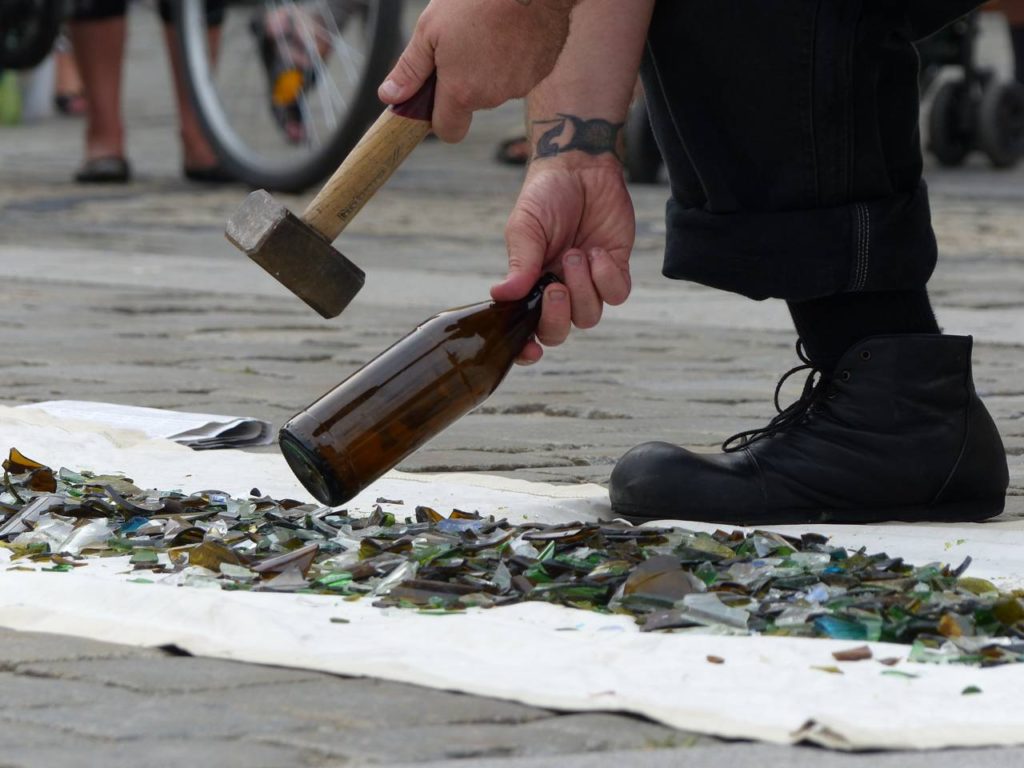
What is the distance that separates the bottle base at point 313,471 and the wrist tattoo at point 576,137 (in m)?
0.49

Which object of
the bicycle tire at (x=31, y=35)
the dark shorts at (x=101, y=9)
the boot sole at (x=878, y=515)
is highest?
the dark shorts at (x=101, y=9)

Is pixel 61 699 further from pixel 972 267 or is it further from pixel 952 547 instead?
pixel 972 267

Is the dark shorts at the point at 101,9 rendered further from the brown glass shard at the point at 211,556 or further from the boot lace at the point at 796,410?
the brown glass shard at the point at 211,556

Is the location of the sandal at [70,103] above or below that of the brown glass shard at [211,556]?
above

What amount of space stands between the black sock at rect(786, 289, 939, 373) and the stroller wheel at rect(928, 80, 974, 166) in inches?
237

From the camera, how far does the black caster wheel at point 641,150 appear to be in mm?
7484

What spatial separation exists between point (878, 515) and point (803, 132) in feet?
1.59

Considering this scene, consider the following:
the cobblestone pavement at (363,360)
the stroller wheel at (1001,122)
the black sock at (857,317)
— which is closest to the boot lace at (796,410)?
the black sock at (857,317)

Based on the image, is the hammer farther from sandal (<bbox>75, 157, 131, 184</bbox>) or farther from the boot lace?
sandal (<bbox>75, 157, 131, 184</bbox>)

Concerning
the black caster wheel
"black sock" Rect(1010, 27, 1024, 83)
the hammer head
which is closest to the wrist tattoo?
the hammer head

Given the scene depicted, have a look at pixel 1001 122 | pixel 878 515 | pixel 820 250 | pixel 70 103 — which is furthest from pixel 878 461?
pixel 70 103

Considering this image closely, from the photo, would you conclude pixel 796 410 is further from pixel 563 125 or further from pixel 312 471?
pixel 312 471

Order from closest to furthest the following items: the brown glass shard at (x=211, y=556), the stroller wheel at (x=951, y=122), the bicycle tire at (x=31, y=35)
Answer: the brown glass shard at (x=211, y=556) < the bicycle tire at (x=31, y=35) < the stroller wheel at (x=951, y=122)

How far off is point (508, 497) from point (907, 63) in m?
0.72
